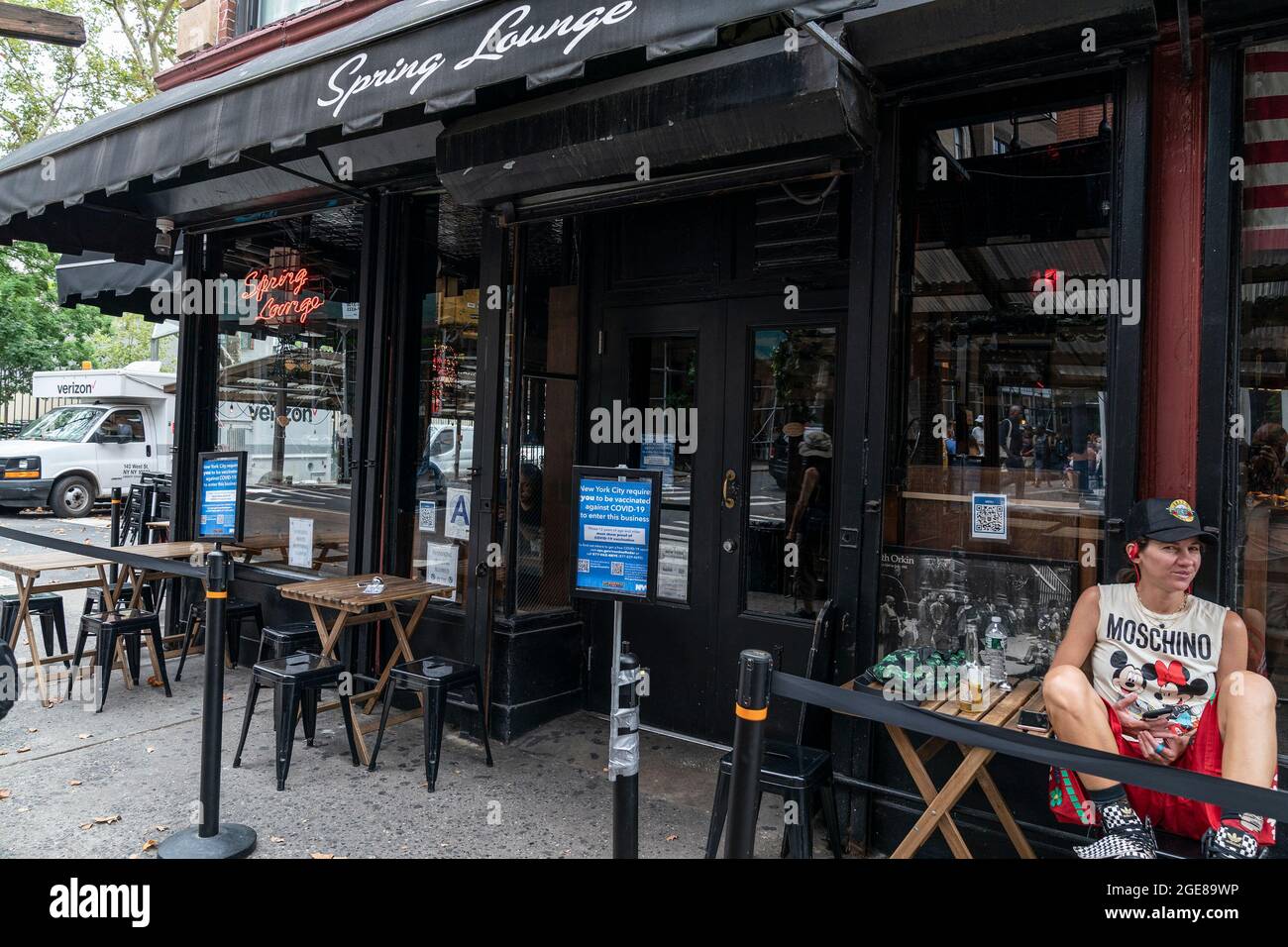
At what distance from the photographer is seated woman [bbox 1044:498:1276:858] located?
8.79ft

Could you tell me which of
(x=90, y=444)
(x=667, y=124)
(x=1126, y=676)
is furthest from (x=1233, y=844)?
(x=90, y=444)

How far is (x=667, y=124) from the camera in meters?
3.62

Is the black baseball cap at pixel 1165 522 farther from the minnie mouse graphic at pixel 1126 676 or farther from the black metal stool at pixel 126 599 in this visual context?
the black metal stool at pixel 126 599

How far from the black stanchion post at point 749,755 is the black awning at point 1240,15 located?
2.79 metres

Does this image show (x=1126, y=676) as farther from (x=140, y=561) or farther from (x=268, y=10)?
(x=268, y=10)

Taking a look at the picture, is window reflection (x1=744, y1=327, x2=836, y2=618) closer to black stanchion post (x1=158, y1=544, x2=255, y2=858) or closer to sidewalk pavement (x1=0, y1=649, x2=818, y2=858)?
sidewalk pavement (x1=0, y1=649, x2=818, y2=858)

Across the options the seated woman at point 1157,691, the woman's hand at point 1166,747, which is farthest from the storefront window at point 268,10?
the woman's hand at point 1166,747

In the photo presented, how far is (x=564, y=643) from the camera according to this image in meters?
5.37

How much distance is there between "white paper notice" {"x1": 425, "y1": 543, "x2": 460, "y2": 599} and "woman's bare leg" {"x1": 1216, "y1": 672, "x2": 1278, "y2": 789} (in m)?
4.17

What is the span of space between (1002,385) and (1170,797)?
1.79 m

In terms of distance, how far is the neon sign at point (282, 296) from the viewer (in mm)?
6480
